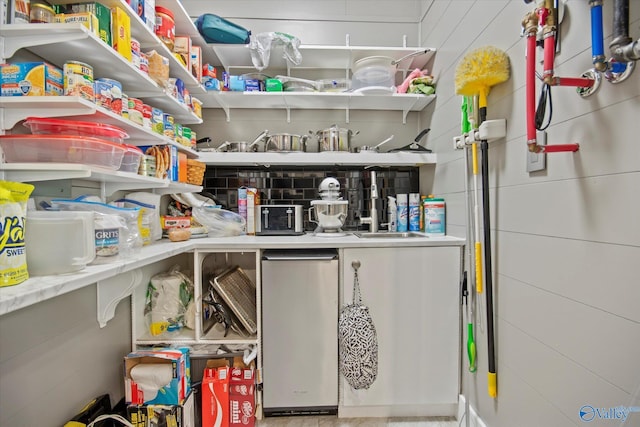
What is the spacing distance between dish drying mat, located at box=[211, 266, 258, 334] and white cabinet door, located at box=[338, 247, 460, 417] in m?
0.52

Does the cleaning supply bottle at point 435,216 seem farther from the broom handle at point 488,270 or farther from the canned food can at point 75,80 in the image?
the canned food can at point 75,80

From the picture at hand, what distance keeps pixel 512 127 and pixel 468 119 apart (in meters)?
0.23

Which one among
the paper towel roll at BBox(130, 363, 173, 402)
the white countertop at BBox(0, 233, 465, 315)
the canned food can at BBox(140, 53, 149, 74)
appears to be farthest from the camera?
the paper towel roll at BBox(130, 363, 173, 402)

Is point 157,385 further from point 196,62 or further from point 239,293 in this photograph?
point 196,62

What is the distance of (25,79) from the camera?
0.89 m

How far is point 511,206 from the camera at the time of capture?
1216 mm

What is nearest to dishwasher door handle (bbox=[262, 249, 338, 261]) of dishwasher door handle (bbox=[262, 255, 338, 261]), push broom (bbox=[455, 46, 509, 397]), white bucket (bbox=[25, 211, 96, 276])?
dishwasher door handle (bbox=[262, 255, 338, 261])

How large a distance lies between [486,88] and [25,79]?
1.60m

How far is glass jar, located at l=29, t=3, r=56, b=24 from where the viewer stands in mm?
928

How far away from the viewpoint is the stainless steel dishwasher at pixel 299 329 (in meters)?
1.58

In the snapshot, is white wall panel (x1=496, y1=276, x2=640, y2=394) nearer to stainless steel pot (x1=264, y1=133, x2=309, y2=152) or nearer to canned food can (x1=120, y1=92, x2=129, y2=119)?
stainless steel pot (x1=264, y1=133, x2=309, y2=152)

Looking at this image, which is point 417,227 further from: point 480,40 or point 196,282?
point 196,282

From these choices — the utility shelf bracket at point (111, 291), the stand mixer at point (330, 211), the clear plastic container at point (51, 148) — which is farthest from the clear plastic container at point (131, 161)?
the stand mixer at point (330, 211)

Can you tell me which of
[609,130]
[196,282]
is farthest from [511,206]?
[196,282]
